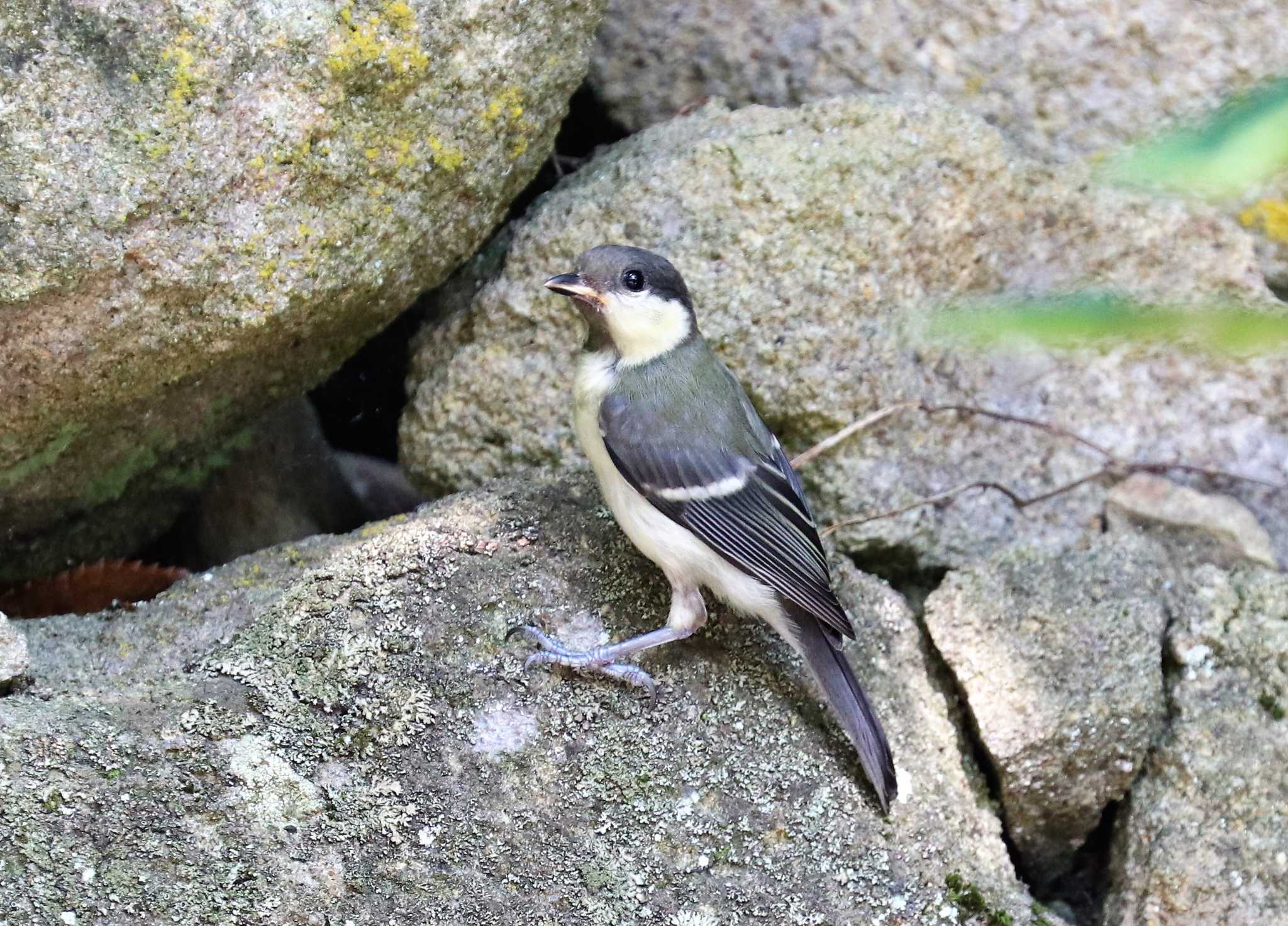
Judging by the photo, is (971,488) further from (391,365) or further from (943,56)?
(391,365)

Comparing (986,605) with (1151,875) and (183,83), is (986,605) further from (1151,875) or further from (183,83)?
(183,83)

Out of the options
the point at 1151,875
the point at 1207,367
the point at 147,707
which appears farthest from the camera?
the point at 1207,367

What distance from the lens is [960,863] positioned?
2217 millimetres

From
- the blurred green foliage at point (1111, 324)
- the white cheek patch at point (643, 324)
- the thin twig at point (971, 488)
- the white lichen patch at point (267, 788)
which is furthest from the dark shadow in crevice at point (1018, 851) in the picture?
the blurred green foliage at point (1111, 324)

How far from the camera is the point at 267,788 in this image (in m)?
1.94

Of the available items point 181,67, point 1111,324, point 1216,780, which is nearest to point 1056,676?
point 1216,780

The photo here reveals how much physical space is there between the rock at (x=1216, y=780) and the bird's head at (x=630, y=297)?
52.7 inches

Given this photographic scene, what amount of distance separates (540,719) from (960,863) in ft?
2.81

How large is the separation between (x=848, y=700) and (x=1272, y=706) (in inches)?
37.1

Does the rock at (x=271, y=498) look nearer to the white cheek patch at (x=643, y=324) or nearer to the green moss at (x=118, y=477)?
the green moss at (x=118, y=477)

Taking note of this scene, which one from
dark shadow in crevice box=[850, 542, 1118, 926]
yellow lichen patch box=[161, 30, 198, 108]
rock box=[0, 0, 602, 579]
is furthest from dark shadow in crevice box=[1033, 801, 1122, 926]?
yellow lichen patch box=[161, 30, 198, 108]

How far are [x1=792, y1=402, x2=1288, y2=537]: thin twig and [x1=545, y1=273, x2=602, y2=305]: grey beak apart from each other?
0.66 meters

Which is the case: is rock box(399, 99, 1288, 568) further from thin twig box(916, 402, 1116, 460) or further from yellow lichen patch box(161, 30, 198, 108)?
yellow lichen patch box(161, 30, 198, 108)

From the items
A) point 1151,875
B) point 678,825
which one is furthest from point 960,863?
point 678,825
